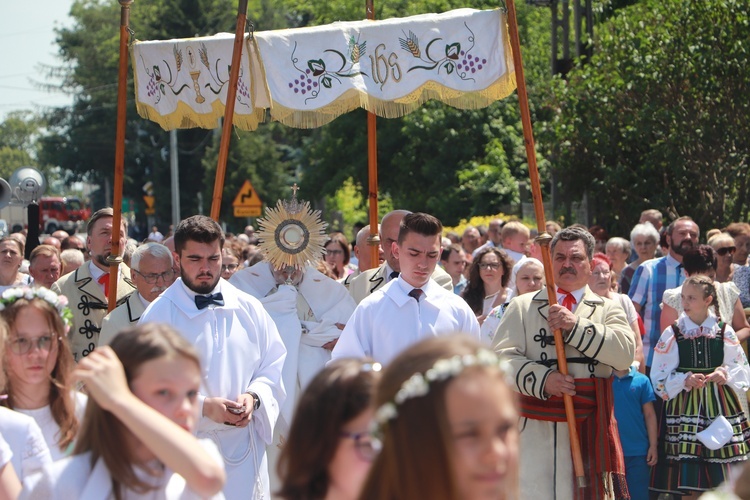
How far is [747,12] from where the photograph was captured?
627 inches

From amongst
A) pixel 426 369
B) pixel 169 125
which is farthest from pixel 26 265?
pixel 426 369

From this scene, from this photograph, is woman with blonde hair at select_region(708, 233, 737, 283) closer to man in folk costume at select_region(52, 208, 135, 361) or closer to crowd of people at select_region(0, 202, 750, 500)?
crowd of people at select_region(0, 202, 750, 500)

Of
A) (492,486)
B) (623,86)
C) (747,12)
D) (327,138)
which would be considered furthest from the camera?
(327,138)

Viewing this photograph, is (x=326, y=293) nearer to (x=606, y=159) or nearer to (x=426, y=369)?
(x=426, y=369)

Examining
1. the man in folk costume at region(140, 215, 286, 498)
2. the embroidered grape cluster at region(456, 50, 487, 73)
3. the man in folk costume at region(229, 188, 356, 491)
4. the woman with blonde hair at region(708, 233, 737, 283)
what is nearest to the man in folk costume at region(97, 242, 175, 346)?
the man in folk costume at region(229, 188, 356, 491)

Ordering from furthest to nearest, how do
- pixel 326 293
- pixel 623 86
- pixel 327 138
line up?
pixel 327 138, pixel 623 86, pixel 326 293

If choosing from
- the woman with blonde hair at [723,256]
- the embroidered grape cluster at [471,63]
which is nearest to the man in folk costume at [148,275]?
the embroidered grape cluster at [471,63]

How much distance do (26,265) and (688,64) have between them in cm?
1019

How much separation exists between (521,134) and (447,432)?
1059 inches

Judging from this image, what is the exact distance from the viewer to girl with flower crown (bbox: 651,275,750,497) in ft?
25.3

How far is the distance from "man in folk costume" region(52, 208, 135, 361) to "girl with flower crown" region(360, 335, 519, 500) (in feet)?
16.5

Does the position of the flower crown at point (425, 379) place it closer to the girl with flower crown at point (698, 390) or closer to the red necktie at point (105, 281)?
the red necktie at point (105, 281)

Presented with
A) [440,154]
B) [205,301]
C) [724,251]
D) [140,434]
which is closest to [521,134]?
[440,154]

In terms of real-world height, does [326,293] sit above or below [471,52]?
below
